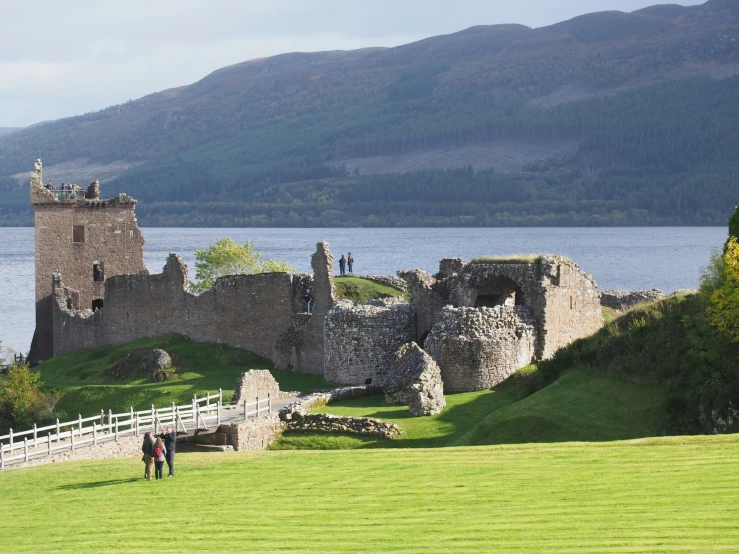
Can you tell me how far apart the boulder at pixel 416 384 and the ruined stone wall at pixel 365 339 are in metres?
5.34

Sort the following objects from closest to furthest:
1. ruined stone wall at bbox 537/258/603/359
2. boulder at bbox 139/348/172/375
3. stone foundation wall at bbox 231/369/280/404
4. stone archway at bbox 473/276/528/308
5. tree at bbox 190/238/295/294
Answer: stone foundation wall at bbox 231/369/280/404 < ruined stone wall at bbox 537/258/603/359 < stone archway at bbox 473/276/528/308 < boulder at bbox 139/348/172/375 < tree at bbox 190/238/295/294

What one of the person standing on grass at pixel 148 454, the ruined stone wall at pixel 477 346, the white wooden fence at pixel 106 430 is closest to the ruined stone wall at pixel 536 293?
the ruined stone wall at pixel 477 346

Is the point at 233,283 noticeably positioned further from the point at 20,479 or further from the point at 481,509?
the point at 481,509

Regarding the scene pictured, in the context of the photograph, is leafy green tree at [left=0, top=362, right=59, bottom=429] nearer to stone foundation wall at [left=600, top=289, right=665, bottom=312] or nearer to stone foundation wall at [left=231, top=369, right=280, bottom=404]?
stone foundation wall at [left=231, top=369, right=280, bottom=404]

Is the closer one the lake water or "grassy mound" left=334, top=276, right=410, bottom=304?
"grassy mound" left=334, top=276, right=410, bottom=304

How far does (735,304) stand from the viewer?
31.6 m

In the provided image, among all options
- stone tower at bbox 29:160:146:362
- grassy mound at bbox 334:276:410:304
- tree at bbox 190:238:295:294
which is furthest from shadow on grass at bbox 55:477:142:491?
tree at bbox 190:238:295:294

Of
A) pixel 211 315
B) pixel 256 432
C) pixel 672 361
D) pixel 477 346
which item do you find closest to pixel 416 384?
pixel 477 346

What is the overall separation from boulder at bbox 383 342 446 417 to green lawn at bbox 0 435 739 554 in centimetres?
837

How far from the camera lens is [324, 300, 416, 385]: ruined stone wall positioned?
46.9 m

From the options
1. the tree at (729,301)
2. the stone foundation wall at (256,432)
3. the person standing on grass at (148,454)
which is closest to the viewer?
the person standing on grass at (148,454)

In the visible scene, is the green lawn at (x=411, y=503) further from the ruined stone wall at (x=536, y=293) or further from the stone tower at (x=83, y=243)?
the stone tower at (x=83, y=243)

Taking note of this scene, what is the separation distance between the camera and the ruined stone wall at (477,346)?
138 feet

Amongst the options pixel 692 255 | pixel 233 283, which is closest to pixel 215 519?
pixel 233 283
